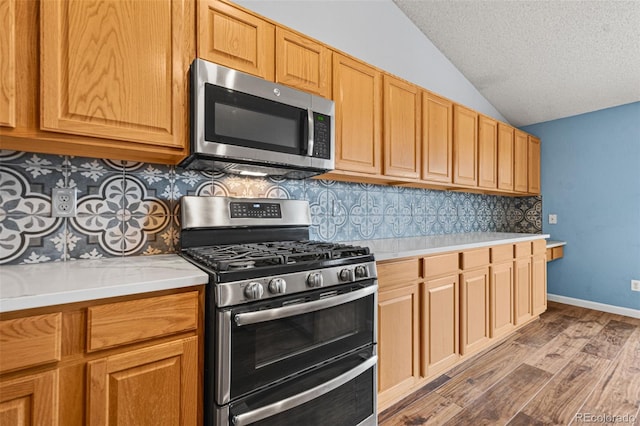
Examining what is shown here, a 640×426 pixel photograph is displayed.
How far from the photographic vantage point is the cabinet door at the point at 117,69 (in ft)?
3.67

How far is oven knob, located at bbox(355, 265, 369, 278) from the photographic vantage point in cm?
151

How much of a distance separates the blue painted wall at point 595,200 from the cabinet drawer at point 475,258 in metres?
2.16

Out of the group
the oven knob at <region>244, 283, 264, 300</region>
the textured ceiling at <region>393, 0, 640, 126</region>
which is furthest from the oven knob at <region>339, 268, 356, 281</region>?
the textured ceiling at <region>393, 0, 640, 126</region>

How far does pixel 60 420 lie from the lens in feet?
2.99

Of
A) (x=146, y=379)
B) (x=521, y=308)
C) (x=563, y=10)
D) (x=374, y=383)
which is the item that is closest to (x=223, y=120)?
(x=146, y=379)

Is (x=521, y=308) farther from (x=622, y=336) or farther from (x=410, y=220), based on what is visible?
(x=410, y=220)

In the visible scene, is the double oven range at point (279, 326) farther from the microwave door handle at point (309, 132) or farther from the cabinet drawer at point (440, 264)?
the cabinet drawer at point (440, 264)

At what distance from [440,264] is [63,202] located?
2.05 m

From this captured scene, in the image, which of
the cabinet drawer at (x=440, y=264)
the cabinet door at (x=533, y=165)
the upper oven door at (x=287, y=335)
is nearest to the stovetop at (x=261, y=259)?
the upper oven door at (x=287, y=335)

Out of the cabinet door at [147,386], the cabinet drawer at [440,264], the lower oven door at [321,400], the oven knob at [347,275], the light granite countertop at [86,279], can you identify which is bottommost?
the lower oven door at [321,400]

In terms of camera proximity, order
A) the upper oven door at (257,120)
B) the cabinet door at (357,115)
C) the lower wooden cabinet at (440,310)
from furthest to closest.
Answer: the cabinet door at (357,115) < the lower wooden cabinet at (440,310) < the upper oven door at (257,120)

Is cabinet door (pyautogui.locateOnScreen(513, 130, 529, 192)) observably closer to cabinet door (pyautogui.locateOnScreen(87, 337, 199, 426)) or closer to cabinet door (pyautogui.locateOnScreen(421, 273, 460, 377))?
cabinet door (pyautogui.locateOnScreen(421, 273, 460, 377))

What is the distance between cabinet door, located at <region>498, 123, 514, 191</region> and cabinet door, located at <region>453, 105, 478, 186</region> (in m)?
0.52

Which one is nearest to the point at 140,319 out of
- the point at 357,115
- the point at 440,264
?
the point at 357,115
